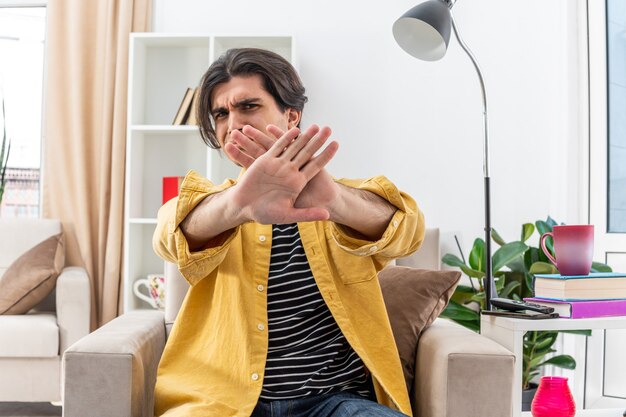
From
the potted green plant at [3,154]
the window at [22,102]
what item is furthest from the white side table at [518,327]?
the window at [22,102]

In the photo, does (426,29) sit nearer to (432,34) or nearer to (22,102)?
(432,34)

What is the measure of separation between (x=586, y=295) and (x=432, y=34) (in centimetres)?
80

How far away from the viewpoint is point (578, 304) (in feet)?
5.57

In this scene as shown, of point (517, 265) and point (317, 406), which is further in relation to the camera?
point (517, 265)

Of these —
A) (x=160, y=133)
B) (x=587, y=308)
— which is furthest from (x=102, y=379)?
(x=160, y=133)

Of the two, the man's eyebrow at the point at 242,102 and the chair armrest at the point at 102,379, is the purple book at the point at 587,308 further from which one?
the chair armrest at the point at 102,379

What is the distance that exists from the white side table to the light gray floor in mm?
2048

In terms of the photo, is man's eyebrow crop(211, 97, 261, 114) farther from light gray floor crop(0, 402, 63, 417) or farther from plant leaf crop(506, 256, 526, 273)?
light gray floor crop(0, 402, 63, 417)

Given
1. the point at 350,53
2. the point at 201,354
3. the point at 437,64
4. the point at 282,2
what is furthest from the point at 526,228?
the point at 201,354

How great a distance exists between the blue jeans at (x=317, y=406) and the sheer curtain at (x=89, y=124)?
2.29m

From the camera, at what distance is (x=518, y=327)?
1606 mm

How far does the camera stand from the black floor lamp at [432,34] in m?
1.81

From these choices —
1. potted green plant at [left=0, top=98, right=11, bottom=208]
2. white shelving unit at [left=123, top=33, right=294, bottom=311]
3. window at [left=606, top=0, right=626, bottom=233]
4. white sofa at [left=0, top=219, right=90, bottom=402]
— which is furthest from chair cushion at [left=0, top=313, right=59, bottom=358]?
window at [left=606, top=0, right=626, bottom=233]

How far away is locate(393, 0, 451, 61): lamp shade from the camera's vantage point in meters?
1.81
